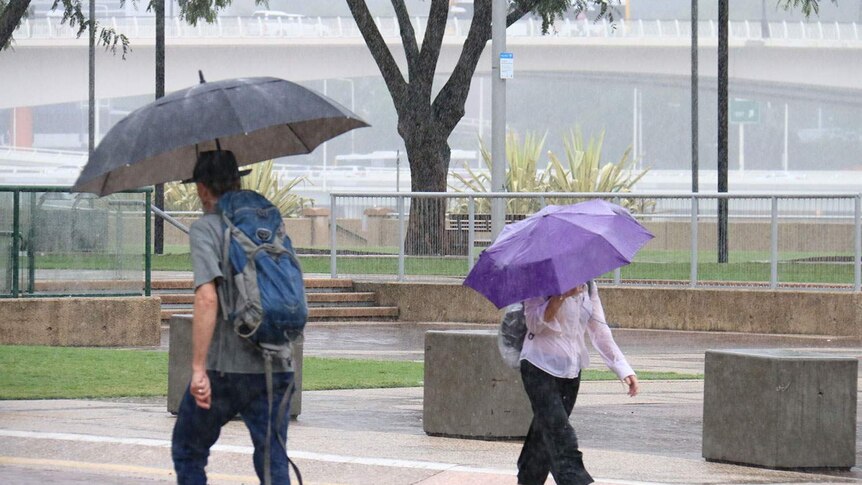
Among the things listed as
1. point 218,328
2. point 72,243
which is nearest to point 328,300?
point 72,243

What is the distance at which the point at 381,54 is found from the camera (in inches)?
1113

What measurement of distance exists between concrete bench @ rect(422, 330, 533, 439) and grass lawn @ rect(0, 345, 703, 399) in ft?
10.2

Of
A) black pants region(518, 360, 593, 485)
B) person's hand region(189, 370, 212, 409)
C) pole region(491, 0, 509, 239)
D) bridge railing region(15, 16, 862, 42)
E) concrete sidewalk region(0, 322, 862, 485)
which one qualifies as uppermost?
bridge railing region(15, 16, 862, 42)

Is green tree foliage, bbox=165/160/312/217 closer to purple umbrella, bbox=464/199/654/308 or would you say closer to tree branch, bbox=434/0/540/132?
tree branch, bbox=434/0/540/132

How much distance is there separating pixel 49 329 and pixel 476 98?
14845cm

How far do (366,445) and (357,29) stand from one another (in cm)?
5921

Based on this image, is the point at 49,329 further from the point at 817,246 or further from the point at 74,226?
the point at 817,246

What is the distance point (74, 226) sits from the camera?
16.8 metres

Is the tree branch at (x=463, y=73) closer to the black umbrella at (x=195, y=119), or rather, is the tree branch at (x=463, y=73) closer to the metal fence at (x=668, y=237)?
the metal fence at (x=668, y=237)

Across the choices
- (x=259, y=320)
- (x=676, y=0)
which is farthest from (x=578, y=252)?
(x=676, y=0)

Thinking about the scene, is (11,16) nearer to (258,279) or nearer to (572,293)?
(572,293)

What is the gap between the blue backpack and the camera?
5629 millimetres

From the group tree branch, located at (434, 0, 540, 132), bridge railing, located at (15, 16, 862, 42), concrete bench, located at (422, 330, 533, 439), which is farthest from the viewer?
bridge railing, located at (15, 16, 862, 42)

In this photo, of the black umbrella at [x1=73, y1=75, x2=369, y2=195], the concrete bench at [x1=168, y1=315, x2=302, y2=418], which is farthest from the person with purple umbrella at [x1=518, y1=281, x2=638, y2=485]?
the concrete bench at [x1=168, y1=315, x2=302, y2=418]
